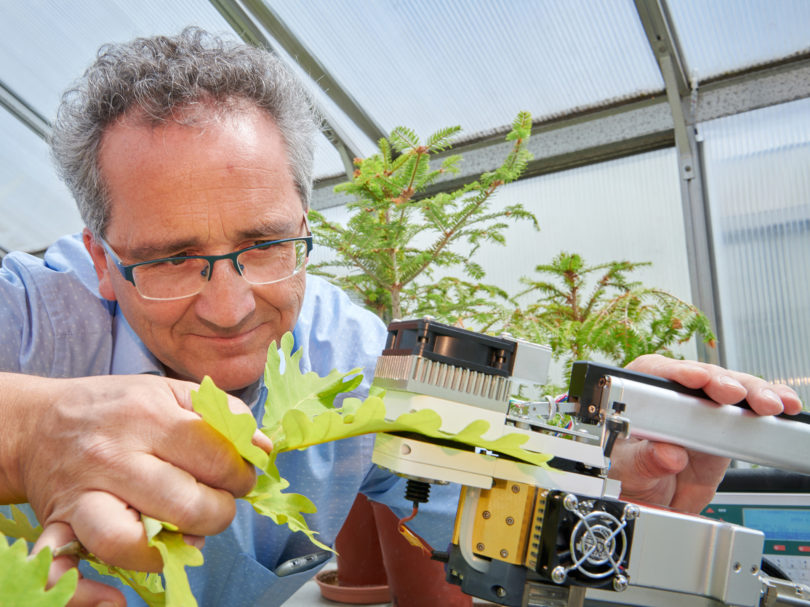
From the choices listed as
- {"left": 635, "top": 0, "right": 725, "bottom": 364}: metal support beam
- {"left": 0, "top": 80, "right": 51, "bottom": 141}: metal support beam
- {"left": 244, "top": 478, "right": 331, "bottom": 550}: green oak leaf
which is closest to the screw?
{"left": 244, "top": 478, "right": 331, "bottom": 550}: green oak leaf

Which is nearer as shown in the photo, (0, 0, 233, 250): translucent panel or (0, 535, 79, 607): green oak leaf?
(0, 535, 79, 607): green oak leaf

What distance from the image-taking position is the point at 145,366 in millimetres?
1118

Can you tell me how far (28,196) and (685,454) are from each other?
447 cm

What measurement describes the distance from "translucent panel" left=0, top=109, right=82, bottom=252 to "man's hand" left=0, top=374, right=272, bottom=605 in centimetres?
390

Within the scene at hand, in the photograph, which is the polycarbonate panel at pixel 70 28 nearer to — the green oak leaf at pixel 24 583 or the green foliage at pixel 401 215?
the green foliage at pixel 401 215

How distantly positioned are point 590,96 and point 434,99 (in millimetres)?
772

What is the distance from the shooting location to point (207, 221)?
2.97 ft

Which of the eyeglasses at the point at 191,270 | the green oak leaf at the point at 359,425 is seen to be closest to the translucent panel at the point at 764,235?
the eyeglasses at the point at 191,270

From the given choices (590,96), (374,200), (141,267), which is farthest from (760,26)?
(141,267)

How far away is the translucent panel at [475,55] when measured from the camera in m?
2.86

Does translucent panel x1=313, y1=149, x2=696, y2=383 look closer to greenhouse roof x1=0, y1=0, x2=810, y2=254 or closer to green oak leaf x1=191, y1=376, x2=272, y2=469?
greenhouse roof x1=0, y1=0, x2=810, y2=254

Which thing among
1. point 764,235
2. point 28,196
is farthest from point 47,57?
point 764,235

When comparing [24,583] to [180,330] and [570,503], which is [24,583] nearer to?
[570,503]

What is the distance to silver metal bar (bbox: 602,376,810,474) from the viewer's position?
2.39ft
